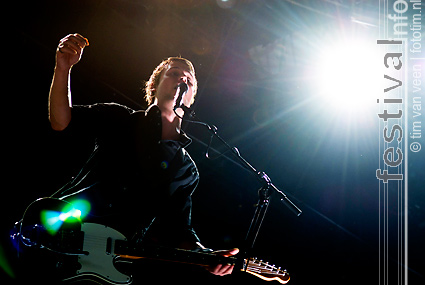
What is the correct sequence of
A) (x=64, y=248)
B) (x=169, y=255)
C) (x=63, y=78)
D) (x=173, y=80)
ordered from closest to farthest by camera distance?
1. (x=64, y=248)
2. (x=63, y=78)
3. (x=169, y=255)
4. (x=173, y=80)

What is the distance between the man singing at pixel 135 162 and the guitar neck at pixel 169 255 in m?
0.04

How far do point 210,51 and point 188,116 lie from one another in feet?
5.59

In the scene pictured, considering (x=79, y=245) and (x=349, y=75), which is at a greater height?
(x=349, y=75)

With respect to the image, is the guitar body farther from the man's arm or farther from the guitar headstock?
the guitar headstock

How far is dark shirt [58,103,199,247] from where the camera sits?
1896mm

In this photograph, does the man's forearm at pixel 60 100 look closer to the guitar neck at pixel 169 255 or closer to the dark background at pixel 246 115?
the guitar neck at pixel 169 255

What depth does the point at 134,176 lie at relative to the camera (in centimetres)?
207

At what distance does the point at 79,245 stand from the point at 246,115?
239cm

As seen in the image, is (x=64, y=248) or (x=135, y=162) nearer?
(x=64, y=248)

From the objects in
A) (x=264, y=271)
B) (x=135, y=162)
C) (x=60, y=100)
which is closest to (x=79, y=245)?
(x=135, y=162)

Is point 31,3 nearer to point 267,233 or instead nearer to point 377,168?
point 267,233

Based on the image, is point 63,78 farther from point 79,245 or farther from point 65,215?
point 79,245

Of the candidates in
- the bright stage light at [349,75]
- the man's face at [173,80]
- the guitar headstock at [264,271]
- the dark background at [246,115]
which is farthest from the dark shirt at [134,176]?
the bright stage light at [349,75]

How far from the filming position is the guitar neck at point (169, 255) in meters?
1.82
